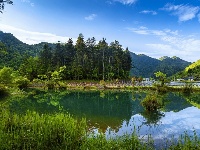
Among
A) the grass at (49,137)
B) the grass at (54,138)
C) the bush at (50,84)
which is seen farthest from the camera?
the bush at (50,84)

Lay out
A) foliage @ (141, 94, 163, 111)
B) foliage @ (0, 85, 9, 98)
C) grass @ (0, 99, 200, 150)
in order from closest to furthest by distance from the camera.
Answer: grass @ (0, 99, 200, 150), foliage @ (141, 94, 163, 111), foliage @ (0, 85, 9, 98)

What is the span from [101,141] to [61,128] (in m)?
2.30

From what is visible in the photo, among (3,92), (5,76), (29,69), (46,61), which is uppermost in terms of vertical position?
(46,61)

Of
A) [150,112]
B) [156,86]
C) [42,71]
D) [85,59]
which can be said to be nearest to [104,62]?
[85,59]

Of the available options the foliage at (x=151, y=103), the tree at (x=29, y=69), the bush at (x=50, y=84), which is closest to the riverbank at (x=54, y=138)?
the foliage at (x=151, y=103)

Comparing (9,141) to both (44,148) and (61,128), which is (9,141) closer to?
(44,148)

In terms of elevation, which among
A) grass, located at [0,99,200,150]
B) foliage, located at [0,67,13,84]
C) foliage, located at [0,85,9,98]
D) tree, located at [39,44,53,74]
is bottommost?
foliage, located at [0,85,9,98]

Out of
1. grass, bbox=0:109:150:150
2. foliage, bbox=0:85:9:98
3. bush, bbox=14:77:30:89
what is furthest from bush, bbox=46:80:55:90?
grass, bbox=0:109:150:150

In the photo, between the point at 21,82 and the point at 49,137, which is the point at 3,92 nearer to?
the point at 21,82

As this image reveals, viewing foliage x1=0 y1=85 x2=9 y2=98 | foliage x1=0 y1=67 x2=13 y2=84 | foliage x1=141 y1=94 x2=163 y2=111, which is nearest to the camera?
foliage x1=141 y1=94 x2=163 y2=111

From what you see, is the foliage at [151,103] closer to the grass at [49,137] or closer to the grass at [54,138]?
the grass at [54,138]

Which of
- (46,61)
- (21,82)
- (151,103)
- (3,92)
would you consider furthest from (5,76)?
(46,61)

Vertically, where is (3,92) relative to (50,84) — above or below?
below

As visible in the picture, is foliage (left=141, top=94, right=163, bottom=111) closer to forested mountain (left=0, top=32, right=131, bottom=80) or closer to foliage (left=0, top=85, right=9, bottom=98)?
foliage (left=0, top=85, right=9, bottom=98)
